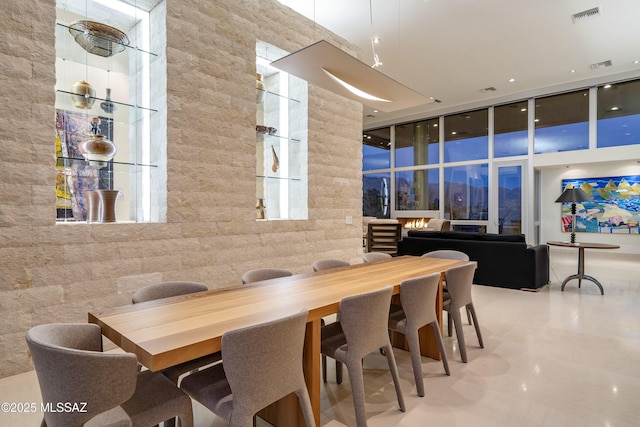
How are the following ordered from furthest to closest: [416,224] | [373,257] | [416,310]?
[416,224] < [373,257] < [416,310]

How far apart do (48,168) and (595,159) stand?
9475mm

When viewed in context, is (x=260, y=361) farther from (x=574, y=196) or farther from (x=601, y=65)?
(x=601, y=65)

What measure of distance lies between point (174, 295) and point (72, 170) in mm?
1655

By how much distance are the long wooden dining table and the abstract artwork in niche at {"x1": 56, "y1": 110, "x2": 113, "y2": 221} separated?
A: 164 centimetres

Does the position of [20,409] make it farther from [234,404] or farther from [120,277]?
[234,404]

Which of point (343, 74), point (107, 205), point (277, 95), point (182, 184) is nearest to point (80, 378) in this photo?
point (107, 205)

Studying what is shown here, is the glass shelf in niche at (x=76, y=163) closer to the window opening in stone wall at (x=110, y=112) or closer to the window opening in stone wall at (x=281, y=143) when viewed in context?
the window opening in stone wall at (x=110, y=112)

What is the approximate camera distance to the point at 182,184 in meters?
3.38

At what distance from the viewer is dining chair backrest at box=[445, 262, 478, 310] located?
2719 mm

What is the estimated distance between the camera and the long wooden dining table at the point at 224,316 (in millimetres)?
1337

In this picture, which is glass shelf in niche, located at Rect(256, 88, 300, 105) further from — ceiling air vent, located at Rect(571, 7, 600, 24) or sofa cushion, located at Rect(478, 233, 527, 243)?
ceiling air vent, located at Rect(571, 7, 600, 24)

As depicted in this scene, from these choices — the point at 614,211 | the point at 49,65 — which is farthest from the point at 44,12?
the point at 614,211

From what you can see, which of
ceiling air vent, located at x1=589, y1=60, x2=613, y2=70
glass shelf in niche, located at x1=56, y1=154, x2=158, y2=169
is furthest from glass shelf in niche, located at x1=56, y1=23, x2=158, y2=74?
ceiling air vent, located at x1=589, y1=60, x2=613, y2=70

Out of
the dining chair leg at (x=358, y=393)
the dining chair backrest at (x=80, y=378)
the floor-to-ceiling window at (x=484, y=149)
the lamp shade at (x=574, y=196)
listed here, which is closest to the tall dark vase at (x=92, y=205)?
the dining chair backrest at (x=80, y=378)
